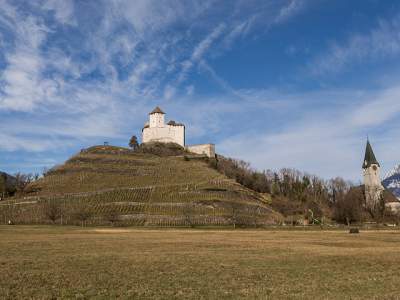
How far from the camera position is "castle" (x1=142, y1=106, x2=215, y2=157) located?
16738 centimetres

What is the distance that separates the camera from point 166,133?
169 m

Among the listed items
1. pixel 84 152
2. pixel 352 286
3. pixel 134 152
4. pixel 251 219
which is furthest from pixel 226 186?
pixel 352 286

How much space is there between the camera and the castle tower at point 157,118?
6737 inches

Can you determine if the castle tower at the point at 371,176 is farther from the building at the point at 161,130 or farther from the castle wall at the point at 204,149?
the building at the point at 161,130

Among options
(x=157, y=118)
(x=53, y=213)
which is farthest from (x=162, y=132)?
(x=53, y=213)

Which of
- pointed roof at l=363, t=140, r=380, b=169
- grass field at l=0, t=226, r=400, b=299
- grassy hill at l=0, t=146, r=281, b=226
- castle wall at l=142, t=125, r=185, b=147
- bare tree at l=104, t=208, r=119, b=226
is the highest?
castle wall at l=142, t=125, r=185, b=147

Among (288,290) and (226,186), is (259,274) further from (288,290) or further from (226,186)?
(226,186)

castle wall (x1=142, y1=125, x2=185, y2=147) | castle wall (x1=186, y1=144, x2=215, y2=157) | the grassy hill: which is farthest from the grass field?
castle wall (x1=142, y1=125, x2=185, y2=147)

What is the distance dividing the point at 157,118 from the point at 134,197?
74484mm

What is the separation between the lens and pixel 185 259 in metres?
22.0

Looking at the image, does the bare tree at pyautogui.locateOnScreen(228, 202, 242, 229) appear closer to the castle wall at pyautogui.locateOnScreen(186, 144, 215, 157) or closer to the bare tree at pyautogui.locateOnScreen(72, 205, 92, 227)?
the bare tree at pyautogui.locateOnScreen(72, 205, 92, 227)

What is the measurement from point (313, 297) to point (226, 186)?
332ft

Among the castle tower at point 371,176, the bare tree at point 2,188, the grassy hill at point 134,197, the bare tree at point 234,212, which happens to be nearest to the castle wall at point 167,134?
the grassy hill at point 134,197

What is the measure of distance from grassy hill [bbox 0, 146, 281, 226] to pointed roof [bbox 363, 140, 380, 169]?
58.1m
